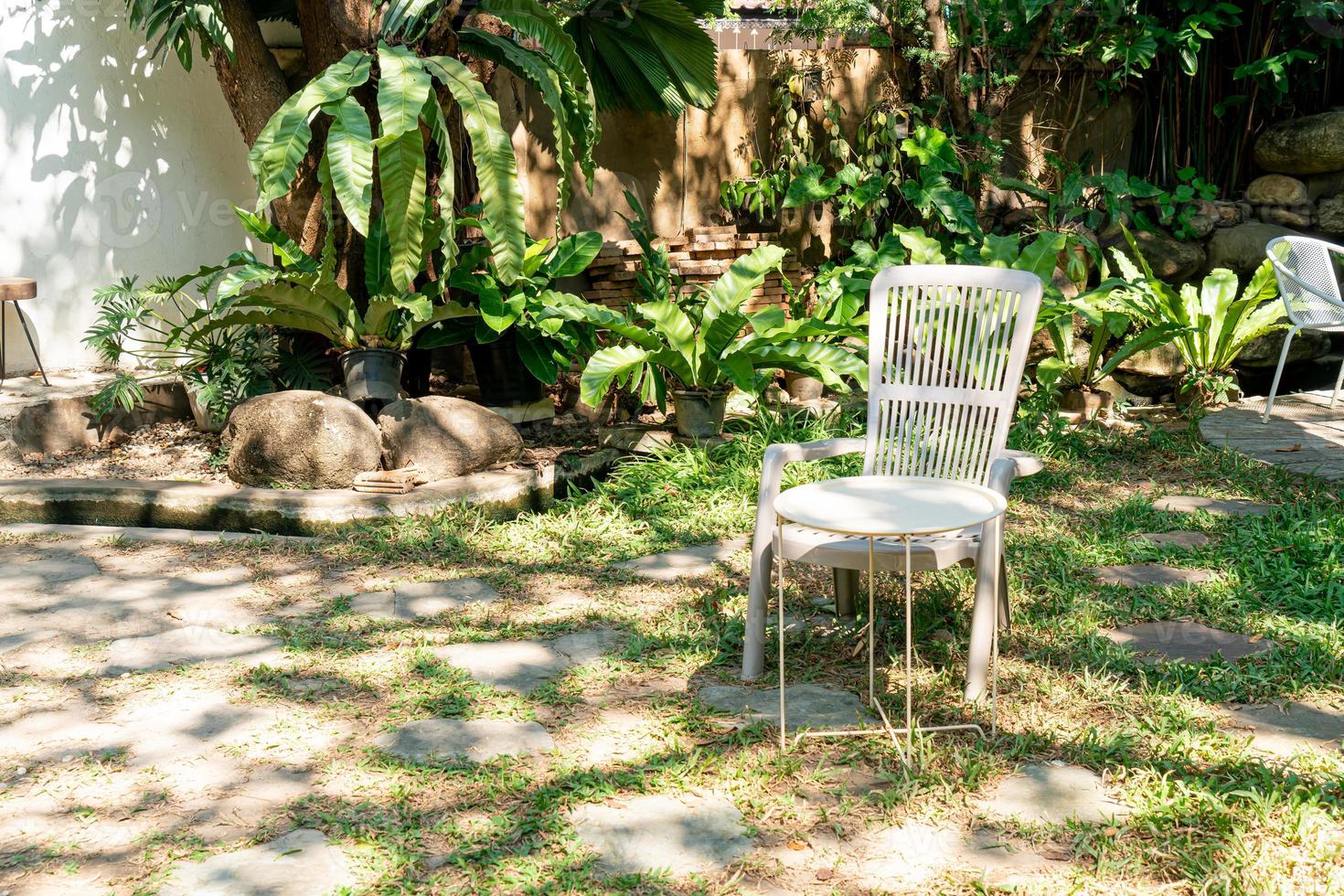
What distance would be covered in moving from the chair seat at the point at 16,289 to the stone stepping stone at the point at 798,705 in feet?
16.2

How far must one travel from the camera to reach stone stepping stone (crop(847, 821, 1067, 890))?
2465 millimetres

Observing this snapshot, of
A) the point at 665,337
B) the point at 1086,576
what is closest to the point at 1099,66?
the point at 665,337

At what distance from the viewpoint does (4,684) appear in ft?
11.3

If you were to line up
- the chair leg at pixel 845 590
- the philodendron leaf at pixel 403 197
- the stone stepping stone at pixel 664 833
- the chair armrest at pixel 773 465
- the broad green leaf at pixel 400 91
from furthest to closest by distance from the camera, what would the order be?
the philodendron leaf at pixel 403 197 → the broad green leaf at pixel 400 91 → the chair leg at pixel 845 590 → the chair armrest at pixel 773 465 → the stone stepping stone at pixel 664 833

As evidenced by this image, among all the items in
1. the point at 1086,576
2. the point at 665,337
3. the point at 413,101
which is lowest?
the point at 1086,576

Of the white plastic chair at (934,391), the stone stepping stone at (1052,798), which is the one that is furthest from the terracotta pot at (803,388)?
the stone stepping stone at (1052,798)

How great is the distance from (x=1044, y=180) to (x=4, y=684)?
697cm

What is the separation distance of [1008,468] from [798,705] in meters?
0.86

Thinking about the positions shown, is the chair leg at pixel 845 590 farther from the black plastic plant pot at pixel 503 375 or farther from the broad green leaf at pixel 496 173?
the black plastic plant pot at pixel 503 375

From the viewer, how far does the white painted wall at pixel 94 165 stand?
265 inches

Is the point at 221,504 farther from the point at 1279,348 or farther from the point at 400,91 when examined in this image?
the point at 1279,348

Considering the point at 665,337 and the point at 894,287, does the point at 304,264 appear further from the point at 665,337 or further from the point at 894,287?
the point at 894,287

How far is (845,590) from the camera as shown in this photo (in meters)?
3.80

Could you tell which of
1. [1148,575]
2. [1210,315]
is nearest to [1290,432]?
[1210,315]
